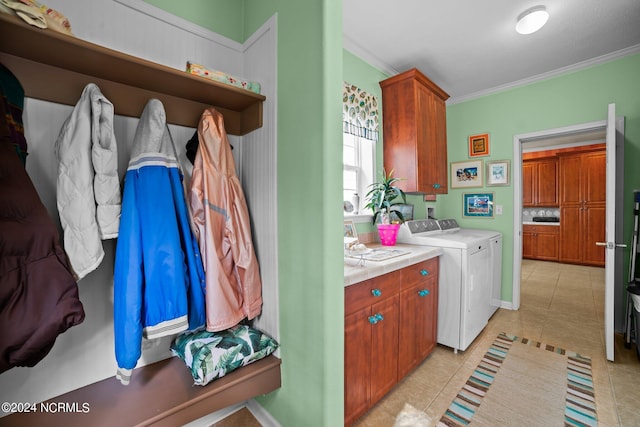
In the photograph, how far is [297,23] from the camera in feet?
3.97

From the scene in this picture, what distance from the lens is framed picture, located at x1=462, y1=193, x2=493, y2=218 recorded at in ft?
11.0

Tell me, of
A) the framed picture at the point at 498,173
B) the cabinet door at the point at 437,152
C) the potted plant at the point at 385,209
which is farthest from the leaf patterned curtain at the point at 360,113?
the framed picture at the point at 498,173

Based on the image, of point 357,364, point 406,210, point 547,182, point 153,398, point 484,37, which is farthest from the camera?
point 547,182

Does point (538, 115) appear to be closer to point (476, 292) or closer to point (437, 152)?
point (437, 152)

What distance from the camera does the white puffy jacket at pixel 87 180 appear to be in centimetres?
95

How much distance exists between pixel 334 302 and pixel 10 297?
40.2 inches

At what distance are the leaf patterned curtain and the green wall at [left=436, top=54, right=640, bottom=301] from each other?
1.62 meters

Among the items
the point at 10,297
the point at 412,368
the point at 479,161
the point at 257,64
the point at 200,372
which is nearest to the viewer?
the point at 10,297

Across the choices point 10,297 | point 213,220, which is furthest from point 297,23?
point 10,297

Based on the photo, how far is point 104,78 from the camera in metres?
1.14

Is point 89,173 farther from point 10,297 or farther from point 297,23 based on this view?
point 297,23

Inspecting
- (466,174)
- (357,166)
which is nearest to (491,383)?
(357,166)

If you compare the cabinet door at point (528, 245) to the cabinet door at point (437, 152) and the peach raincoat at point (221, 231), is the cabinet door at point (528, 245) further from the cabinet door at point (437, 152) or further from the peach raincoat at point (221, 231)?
the peach raincoat at point (221, 231)

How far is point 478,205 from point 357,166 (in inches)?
73.6
